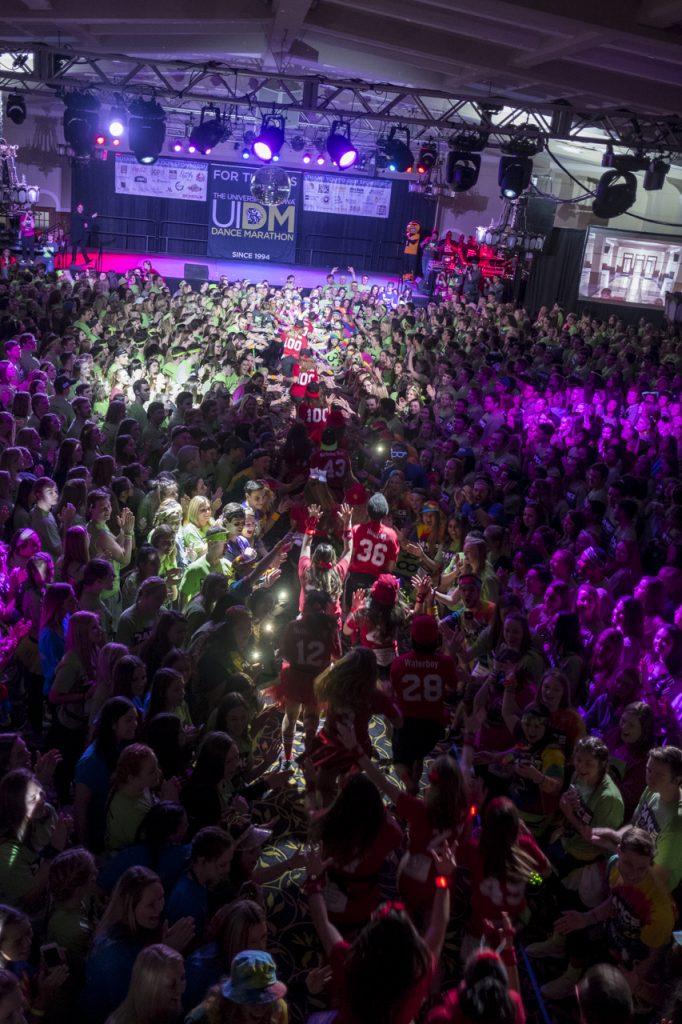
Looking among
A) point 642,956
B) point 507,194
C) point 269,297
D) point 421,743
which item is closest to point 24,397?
point 421,743

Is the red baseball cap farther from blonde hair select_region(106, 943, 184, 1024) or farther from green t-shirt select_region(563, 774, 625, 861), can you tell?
blonde hair select_region(106, 943, 184, 1024)

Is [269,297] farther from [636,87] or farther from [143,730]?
[143,730]

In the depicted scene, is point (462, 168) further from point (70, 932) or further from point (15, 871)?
point (70, 932)

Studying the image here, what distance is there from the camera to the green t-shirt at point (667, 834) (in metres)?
3.22

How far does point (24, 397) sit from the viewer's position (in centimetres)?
724

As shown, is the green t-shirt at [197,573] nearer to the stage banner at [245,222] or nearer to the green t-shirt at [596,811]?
the green t-shirt at [596,811]

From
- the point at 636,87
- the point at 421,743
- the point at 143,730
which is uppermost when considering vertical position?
the point at 636,87

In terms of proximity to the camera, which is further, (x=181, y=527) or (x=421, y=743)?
(x=181, y=527)

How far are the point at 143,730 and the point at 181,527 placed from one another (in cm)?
230

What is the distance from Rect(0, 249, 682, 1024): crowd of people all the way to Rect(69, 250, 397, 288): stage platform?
1670 centimetres

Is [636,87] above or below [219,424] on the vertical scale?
above

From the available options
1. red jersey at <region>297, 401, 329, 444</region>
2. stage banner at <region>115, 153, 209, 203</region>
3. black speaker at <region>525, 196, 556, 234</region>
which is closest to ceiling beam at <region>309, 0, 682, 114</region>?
red jersey at <region>297, 401, 329, 444</region>

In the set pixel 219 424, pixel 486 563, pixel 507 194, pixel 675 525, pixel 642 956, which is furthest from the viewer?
pixel 507 194

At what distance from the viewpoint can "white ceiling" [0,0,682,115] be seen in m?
6.10
